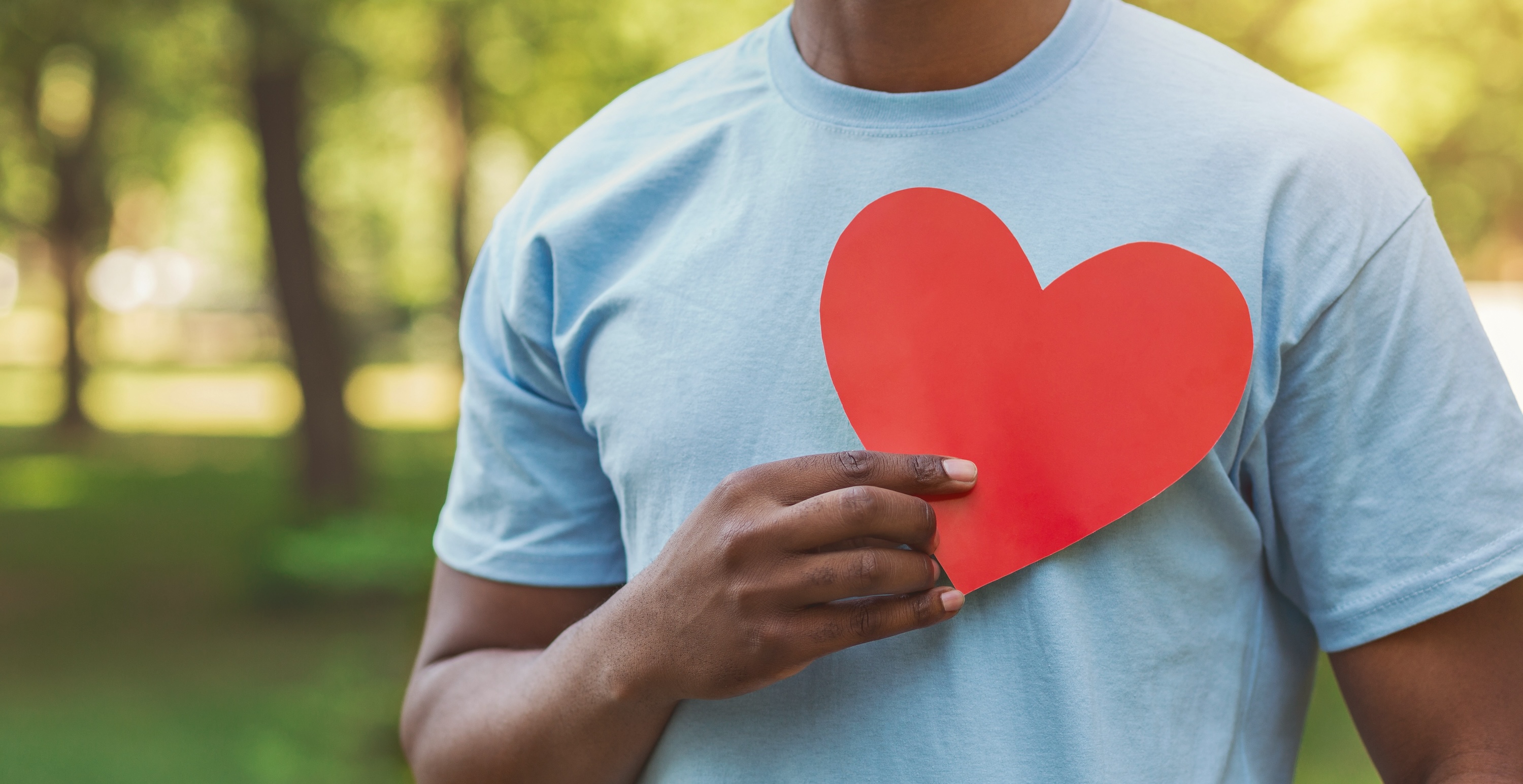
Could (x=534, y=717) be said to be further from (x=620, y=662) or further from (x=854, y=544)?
(x=854, y=544)

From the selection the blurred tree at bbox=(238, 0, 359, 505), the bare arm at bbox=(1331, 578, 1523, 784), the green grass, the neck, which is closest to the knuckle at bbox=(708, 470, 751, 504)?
the neck

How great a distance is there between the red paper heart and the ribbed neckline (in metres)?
0.10

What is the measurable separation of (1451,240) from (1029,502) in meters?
18.2

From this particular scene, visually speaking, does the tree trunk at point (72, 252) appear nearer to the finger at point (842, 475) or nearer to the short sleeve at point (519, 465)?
the short sleeve at point (519, 465)

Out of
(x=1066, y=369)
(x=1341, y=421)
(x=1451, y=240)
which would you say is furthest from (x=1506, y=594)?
(x=1451, y=240)

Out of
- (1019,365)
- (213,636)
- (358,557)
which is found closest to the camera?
(1019,365)

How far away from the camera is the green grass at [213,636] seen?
6.23m

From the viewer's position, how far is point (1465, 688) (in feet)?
3.89

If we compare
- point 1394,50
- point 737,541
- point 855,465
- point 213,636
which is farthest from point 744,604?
point 1394,50

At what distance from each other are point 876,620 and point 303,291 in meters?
9.84

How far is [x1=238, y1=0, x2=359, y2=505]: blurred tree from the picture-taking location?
31.9 feet

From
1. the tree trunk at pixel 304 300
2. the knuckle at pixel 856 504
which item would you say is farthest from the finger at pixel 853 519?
the tree trunk at pixel 304 300

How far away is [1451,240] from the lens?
54.4 feet

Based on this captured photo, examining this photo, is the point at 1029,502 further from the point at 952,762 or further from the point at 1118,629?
the point at 952,762
